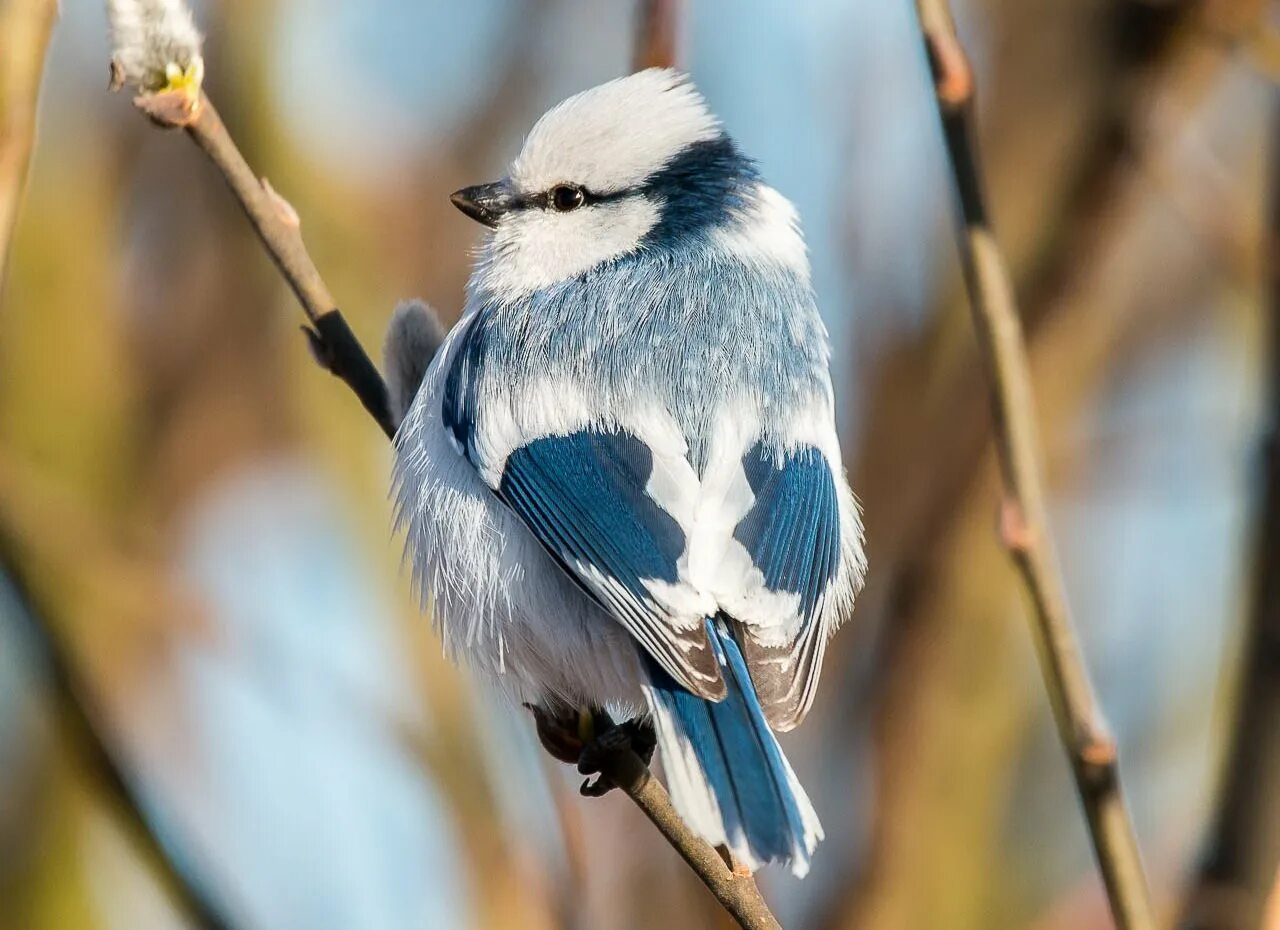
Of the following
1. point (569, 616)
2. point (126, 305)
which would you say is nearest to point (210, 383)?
point (126, 305)

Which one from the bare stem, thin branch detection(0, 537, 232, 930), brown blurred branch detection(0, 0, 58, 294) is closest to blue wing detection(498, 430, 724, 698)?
the bare stem

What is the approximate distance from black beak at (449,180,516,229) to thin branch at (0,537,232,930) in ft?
2.52

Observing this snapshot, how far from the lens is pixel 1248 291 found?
2539 millimetres

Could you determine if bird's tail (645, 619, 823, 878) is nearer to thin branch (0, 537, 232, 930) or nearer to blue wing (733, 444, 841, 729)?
blue wing (733, 444, 841, 729)

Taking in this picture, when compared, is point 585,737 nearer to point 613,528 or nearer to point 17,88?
→ point 613,528

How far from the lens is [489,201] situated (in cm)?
198

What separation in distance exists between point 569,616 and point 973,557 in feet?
3.09

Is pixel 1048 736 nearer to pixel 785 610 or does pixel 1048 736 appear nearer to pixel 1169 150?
pixel 1169 150

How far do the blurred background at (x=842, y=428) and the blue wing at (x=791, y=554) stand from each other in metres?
0.61

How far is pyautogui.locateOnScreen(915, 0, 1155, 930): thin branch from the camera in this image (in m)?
1.20

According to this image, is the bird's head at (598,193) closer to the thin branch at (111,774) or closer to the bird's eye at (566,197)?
the bird's eye at (566,197)

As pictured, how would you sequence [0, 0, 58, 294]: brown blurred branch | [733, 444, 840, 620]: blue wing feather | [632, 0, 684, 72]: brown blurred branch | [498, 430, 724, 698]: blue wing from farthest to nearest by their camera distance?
[632, 0, 684, 72]: brown blurred branch → [733, 444, 840, 620]: blue wing feather → [498, 430, 724, 698]: blue wing → [0, 0, 58, 294]: brown blurred branch

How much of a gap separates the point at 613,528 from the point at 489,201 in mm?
586

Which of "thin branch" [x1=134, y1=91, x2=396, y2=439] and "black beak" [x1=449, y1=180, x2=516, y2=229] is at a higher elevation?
"thin branch" [x1=134, y1=91, x2=396, y2=439]
